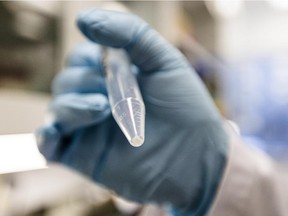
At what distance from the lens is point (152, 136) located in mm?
527

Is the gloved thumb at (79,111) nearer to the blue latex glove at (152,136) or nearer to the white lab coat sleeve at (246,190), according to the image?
the blue latex glove at (152,136)

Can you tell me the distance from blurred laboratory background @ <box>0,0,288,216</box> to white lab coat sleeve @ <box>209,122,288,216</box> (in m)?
0.13

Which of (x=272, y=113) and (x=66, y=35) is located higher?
(x=66, y=35)

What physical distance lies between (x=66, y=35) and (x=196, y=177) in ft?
2.07

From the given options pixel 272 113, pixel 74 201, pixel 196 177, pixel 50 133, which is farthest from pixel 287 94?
pixel 50 133

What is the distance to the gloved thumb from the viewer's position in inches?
19.3

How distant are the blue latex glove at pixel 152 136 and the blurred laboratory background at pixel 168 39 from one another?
101 millimetres

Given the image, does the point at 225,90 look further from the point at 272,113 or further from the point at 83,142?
the point at 83,142

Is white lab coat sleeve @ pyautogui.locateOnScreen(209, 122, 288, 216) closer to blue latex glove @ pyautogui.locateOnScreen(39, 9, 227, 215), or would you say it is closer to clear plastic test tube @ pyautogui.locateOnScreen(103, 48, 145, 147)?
blue latex glove @ pyautogui.locateOnScreen(39, 9, 227, 215)

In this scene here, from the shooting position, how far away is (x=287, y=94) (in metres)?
1.63

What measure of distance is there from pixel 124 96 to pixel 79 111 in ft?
0.31

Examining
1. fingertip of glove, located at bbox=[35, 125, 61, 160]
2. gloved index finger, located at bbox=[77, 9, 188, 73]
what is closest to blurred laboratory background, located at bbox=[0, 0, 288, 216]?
fingertip of glove, located at bbox=[35, 125, 61, 160]

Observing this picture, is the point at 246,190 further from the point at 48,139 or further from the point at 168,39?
the point at 168,39

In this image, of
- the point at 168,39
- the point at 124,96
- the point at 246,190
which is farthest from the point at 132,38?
the point at 168,39
